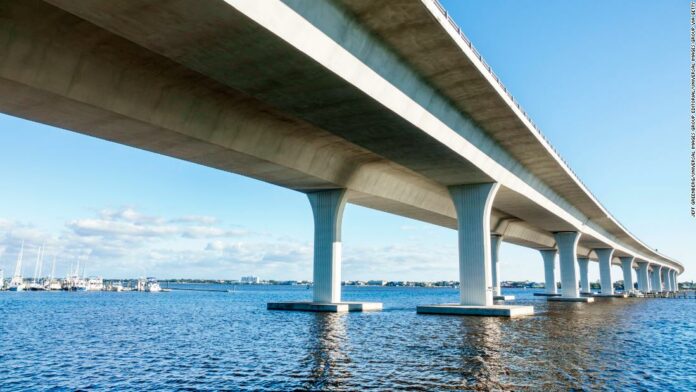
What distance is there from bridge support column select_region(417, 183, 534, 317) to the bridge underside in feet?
6.97

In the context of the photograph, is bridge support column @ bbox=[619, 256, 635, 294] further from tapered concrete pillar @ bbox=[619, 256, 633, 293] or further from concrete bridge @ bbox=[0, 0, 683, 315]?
concrete bridge @ bbox=[0, 0, 683, 315]

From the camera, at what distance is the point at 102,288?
172 meters

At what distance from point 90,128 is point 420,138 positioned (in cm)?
1634

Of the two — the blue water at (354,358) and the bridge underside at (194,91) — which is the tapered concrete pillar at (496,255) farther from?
the blue water at (354,358)

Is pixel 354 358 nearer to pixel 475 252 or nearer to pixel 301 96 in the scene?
pixel 301 96

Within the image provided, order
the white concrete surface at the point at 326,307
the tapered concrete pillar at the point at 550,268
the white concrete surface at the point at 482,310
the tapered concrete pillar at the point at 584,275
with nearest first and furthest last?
the white concrete surface at the point at 482,310 → the white concrete surface at the point at 326,307 → the tapered concrete pillar at the point at 550,268 → the tapered concrete pillar at the point at 584,275

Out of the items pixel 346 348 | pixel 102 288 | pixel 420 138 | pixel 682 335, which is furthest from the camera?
pixel 102 288

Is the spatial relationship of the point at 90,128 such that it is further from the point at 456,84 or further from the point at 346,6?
the point at 456,84

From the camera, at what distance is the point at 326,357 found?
18922mm

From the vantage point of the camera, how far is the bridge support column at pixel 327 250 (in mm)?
42312

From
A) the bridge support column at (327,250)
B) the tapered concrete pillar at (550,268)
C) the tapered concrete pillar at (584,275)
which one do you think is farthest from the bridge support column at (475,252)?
the tapered concrete pillar at (584,275)

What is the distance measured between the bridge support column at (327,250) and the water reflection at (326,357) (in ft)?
36.7

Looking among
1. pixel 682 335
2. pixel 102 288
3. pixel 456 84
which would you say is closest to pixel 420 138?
pixel 456 84

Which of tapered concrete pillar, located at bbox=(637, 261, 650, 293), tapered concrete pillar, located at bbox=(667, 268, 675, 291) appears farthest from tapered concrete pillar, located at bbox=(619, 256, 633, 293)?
tapered concrete pillar, located at bbox=(667, 268, 675, 291)
